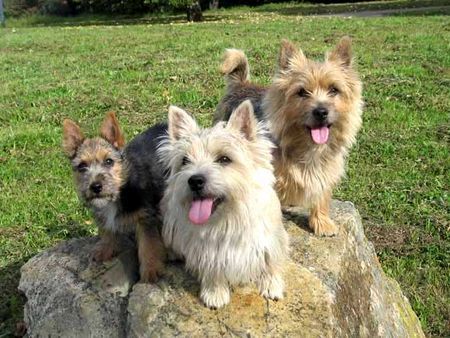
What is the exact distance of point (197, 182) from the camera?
11.2 ft

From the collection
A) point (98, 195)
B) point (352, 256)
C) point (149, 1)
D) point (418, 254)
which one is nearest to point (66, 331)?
point (98, 195)

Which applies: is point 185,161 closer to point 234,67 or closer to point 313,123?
point 313,123

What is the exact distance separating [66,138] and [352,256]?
234 cm

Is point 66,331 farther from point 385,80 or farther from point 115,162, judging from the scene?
point 385,80

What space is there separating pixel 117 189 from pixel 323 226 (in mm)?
1615

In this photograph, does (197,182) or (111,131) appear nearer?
(197,182)

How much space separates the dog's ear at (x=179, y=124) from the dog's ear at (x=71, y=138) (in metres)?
1.06

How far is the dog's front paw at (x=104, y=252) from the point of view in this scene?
4.48 metres

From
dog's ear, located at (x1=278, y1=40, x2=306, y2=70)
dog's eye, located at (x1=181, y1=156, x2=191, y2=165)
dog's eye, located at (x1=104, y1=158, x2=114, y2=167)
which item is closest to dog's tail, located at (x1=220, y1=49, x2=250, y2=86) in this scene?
dog's ear, located at (x1=278, y1=40, x2=306, y2=70)

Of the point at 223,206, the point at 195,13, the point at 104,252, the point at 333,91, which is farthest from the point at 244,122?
A: the point at 195,13

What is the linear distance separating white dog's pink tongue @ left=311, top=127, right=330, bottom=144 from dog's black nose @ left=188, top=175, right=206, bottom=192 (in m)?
1.64

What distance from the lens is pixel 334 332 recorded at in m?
3.89

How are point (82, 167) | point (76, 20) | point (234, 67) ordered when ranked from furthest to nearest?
point (76, 20) < point (234, 67) < point (82, 167)

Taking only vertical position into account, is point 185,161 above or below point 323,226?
above
